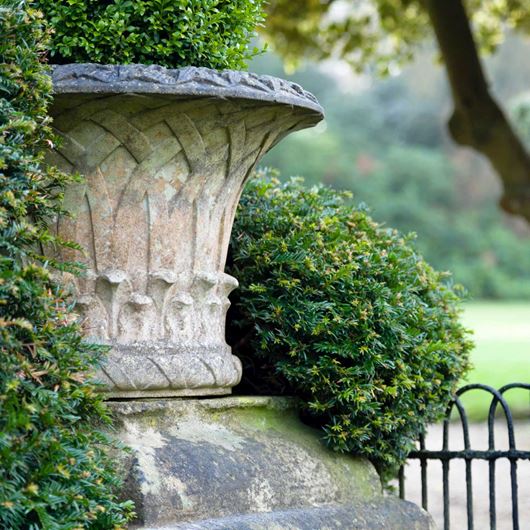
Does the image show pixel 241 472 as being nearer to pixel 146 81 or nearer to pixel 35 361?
pixel 35 361

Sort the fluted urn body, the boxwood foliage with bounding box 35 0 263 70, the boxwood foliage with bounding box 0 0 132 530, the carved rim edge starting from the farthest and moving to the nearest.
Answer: the boxwood foliage with bounding box 35 0 263 70 → the fluted urn body → the carved rim edge → the boxwood foliage with bounding box 0 0 132 530

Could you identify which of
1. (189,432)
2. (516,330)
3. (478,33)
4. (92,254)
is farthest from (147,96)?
(516,330)

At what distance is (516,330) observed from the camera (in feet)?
59.1

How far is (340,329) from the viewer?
279 cm

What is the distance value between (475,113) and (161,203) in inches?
218

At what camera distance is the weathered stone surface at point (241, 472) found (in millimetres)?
2348

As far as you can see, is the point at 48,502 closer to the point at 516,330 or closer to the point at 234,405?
the point at 234,405

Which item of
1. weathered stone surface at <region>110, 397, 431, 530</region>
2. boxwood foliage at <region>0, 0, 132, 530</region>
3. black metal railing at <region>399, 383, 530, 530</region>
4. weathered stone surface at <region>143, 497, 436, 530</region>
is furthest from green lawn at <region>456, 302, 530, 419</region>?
boxwood foliage at <region>0, 0, 132, 530</region>

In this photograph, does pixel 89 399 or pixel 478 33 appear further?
pixel 478 33

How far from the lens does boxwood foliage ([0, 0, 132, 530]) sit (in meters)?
1.90

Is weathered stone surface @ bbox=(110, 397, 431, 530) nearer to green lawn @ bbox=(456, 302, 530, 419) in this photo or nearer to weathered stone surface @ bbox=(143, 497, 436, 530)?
weathered stone surface @ bbox=(143, 497, 436, 530)

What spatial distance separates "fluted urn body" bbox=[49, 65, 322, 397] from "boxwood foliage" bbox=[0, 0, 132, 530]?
6.9 inches

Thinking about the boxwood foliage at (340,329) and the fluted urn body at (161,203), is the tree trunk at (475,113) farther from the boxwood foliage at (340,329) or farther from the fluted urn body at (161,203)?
the fluted urn body at (161,203)

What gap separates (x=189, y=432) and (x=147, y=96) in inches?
36.8
